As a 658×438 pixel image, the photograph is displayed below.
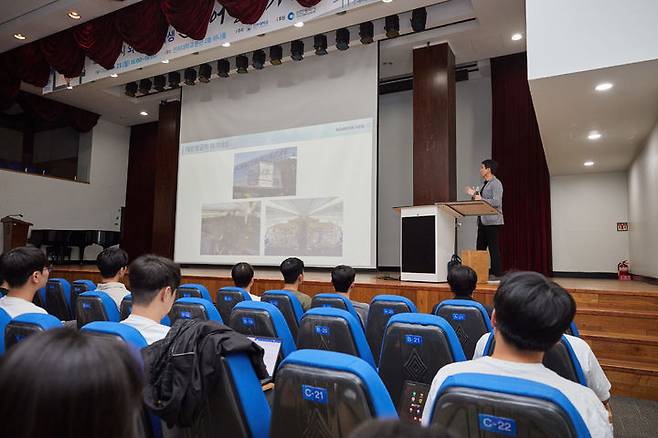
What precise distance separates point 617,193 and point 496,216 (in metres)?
3.05

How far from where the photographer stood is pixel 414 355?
174cm

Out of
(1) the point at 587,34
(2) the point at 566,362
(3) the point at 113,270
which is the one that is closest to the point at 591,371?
(2) the point at 566,362

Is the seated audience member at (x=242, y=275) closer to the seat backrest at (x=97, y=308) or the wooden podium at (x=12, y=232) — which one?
the seat backrest at (x=97, y=308)

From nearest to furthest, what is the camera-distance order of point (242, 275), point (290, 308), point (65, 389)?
point (65, 389) → point (290, 308) → point (242, 275)

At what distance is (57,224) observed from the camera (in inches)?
383

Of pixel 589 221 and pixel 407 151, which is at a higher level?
pixel 407 151

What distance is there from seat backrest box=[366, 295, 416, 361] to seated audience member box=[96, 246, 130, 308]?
1.86 meters

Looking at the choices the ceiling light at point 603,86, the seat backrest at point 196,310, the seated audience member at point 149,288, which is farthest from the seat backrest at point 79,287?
the ceiling light at point 603,86

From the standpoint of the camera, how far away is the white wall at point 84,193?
912 cm

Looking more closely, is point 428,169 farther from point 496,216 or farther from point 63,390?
point 63,390

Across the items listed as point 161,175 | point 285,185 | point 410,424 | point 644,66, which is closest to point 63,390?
point 410,424

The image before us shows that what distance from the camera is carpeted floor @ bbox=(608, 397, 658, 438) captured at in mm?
2539

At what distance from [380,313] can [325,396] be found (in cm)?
159

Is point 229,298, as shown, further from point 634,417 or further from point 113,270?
point 634,417
